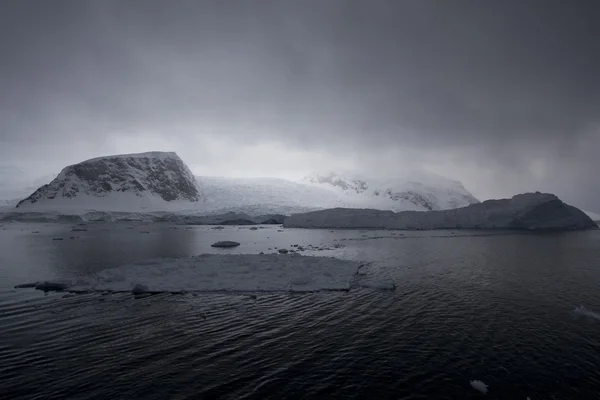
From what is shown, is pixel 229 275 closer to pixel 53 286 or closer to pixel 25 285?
pixel 53 286

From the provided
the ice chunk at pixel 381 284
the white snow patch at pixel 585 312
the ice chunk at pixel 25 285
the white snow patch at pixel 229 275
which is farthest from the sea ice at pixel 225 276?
the white snow patch at pixel 585 312

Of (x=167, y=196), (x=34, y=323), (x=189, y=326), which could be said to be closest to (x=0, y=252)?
(x=34, y=323)

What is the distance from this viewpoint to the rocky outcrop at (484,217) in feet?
200

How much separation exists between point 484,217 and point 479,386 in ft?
210

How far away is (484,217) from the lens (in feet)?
210

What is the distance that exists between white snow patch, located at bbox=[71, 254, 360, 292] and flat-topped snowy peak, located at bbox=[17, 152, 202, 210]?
124 m

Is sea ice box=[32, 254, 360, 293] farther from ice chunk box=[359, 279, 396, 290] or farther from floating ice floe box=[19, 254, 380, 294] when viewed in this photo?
ice chunk box=[359, 279, 396, 290]

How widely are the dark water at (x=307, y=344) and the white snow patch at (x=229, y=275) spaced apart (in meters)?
1.19

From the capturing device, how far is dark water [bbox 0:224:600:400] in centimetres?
721

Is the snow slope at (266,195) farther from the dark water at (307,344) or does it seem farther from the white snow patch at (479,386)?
the white snow patch at (479,386)

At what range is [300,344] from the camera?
9469mm

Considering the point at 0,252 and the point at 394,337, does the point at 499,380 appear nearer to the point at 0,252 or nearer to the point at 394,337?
the point at 394,337

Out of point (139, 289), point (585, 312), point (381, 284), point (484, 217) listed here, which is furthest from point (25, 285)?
point (484, 217)

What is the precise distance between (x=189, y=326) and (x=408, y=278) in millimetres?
12296
